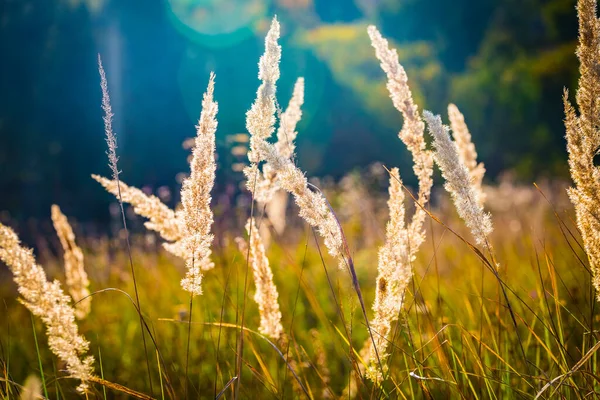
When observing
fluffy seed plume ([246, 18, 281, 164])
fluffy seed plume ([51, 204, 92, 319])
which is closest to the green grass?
fluffy seed plume ([51, 204, 92, 319])

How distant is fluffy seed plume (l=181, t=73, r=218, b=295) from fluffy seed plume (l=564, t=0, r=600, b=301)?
0.95m

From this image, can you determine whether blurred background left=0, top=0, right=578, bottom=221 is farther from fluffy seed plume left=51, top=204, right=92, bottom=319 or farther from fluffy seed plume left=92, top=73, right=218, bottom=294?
fluffy seed plume left=92, top=73, right=218, bottom=294

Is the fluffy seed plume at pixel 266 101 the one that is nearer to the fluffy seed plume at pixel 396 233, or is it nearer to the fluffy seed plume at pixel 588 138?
the fluffy seed plume at pixel 396 233

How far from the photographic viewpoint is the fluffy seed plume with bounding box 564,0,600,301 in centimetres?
128

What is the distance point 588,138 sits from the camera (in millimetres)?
1308

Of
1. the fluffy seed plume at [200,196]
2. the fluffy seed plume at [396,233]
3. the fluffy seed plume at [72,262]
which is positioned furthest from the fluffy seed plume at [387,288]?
the fluffy seed plume at [72,262]

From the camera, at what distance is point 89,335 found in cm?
383

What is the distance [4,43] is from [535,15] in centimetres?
2216

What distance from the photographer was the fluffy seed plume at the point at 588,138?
128 cm

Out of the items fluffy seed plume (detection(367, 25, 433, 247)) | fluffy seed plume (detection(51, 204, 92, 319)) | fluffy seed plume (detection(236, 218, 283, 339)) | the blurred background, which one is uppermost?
the blurred background

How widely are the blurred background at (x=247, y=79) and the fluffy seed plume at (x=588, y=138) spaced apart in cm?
1441

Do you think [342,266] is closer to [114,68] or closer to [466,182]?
[466,182]

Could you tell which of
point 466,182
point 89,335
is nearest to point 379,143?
point 89,335

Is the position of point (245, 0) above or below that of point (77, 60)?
above
